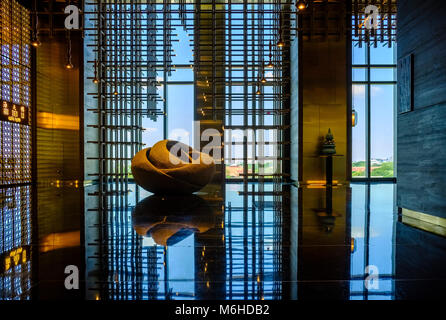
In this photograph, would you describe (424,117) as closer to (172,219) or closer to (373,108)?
(172,219)

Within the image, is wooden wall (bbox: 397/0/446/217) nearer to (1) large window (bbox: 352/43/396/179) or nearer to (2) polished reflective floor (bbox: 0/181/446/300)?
(2) polished reflective floor (bbox: 0/181/446/300)

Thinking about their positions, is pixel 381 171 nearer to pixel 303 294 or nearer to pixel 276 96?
pixel 276 96

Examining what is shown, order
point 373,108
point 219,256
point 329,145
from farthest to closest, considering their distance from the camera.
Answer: point 373,108
point 329,145
point 219,256

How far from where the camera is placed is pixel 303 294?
1942 millimetres

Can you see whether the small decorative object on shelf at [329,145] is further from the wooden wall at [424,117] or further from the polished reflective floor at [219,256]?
the polished reflective floor at [219,256]

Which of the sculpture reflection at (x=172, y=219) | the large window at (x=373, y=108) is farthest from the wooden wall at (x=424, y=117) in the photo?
the large window at (x=373, y=108)

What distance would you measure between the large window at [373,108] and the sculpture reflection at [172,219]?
986 cm

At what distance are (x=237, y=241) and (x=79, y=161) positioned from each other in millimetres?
9528

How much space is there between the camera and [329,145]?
34.3 feet

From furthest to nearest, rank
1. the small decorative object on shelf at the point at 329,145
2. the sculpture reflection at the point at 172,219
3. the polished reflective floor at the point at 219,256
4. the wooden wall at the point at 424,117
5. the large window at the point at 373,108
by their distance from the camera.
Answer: the large window at the point at 373,108
the small decorative object on shelf at the point at 329,145
the wooden wall at the point at 424,117
the sculpture reflection at the point at 172,219
the polished reflective floor at the point at 219,256

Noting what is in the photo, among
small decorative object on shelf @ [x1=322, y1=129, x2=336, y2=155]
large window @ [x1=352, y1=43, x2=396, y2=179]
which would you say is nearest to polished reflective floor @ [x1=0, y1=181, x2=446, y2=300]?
small decorative object on shelf @ [x1=322, y1=129, x2=336, y2=155]

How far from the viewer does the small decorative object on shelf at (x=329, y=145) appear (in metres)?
10.4

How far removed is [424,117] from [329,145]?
624cm

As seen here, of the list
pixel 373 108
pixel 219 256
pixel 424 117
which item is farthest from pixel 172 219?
pixel 373 108
